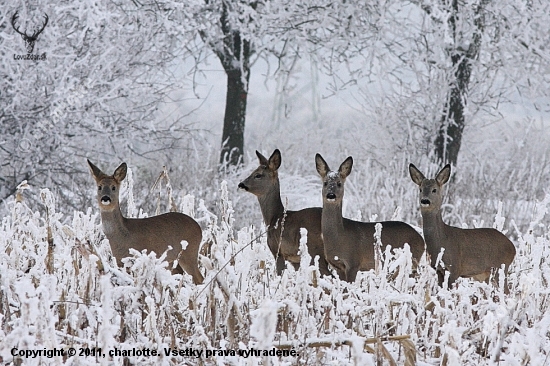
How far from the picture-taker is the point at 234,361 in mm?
3238

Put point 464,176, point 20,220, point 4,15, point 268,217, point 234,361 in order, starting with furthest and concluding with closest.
Result: point 464,176, point 4,15, point 268,217, point 20,220, point 234,361

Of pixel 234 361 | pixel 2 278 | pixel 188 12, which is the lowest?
pixel 234 361

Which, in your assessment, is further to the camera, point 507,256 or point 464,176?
point 464,176

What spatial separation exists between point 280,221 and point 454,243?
128 cm

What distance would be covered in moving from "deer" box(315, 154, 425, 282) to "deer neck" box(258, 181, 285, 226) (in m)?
0.80

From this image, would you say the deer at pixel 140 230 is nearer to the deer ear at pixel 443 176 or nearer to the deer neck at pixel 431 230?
the deer neck at pixel 431 230

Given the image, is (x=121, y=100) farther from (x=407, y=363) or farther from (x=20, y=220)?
(x=407, y=363)

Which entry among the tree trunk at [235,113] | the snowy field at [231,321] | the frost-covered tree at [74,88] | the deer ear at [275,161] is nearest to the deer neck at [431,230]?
the snowy field at [231,321]

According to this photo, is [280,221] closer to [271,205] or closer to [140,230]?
[271,205]

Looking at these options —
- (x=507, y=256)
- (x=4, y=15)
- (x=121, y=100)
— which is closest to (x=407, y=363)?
(x=507, y=256)

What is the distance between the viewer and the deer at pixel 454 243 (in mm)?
5449

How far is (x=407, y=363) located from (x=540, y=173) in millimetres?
10506

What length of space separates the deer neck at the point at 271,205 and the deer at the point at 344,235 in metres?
0.80

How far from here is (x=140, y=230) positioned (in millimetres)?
5352
